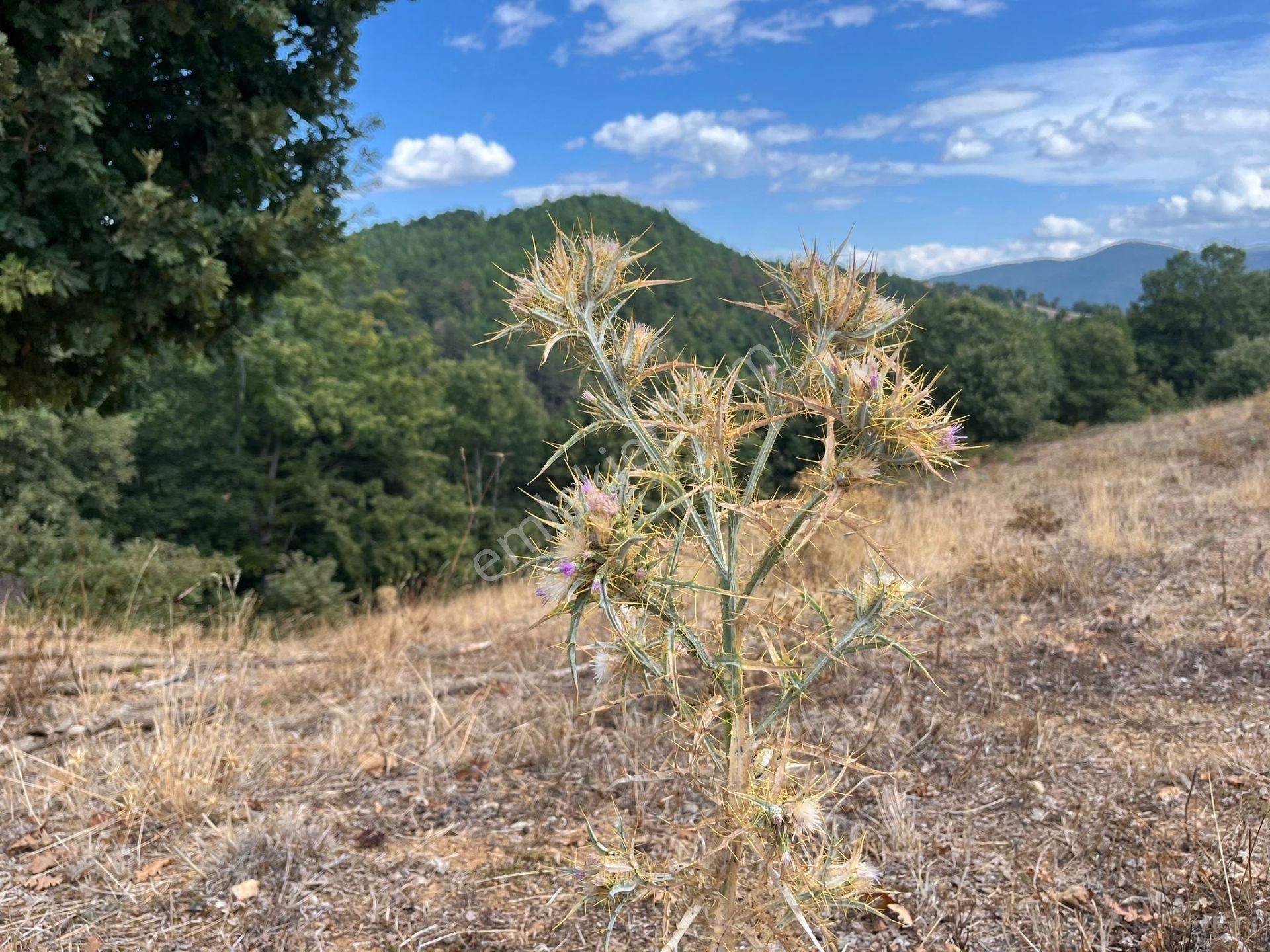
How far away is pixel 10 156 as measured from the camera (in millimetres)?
4117

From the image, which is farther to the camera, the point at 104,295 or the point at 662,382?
the point at 104,295

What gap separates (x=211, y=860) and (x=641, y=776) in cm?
142

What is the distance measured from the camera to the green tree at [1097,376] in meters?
38.5

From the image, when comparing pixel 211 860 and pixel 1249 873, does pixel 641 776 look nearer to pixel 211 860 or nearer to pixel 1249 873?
pixel 211 860

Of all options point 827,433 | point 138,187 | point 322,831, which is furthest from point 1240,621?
point 138,187

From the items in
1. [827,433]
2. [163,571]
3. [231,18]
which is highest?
[231,18]

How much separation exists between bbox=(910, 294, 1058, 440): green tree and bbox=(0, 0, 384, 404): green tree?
2362 cm

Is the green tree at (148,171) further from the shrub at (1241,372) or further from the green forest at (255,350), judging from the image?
the shrub at (1241,372)

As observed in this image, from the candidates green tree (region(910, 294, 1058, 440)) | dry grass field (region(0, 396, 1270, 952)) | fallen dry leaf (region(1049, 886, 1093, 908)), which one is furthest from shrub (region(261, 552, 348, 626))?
green tree (region(910, 294, 1058, 440))

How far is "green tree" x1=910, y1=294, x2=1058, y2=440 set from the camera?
1101 inches

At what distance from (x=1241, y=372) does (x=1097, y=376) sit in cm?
916

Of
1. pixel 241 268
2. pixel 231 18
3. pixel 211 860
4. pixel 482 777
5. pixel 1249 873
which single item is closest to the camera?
pixel 1249 873

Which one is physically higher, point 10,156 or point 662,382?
point 10,156

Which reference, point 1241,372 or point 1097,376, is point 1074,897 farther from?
point 1097,376
